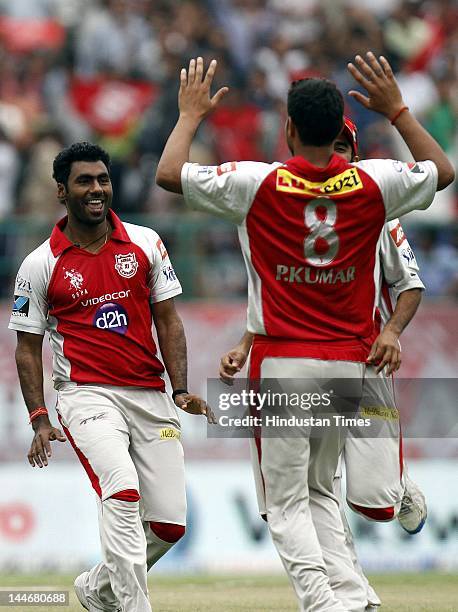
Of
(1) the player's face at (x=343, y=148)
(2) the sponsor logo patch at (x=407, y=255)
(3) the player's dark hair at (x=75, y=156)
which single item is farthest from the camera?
(3) the player's dark hair at (x=75, y=156)

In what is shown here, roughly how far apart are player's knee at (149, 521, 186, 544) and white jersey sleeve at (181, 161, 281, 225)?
2.29 m

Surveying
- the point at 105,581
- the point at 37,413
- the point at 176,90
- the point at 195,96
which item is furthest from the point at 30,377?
the point at 176,90

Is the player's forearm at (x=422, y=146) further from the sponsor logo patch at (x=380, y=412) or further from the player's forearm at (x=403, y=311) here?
the sponsor logo patch at (x=380, y=412)

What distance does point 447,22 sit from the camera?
57.3ft

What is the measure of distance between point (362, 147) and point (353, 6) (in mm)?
2582

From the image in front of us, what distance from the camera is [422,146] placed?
6.55 m

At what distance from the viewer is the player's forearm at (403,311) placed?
22.1ft

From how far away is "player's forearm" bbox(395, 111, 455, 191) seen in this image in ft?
21.3

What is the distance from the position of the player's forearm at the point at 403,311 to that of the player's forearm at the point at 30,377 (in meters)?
2.26

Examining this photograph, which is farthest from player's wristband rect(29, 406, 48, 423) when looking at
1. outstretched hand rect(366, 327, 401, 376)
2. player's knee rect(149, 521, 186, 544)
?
outstretched hand rect(366, 327, 401, 376)

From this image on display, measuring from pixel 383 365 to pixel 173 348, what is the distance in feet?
6.15

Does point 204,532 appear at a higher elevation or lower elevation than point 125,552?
lower

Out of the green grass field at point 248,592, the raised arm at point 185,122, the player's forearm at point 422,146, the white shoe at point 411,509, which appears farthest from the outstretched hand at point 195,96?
the green grass field at point 248,592

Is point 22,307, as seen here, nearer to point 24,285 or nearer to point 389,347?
point 24,285
